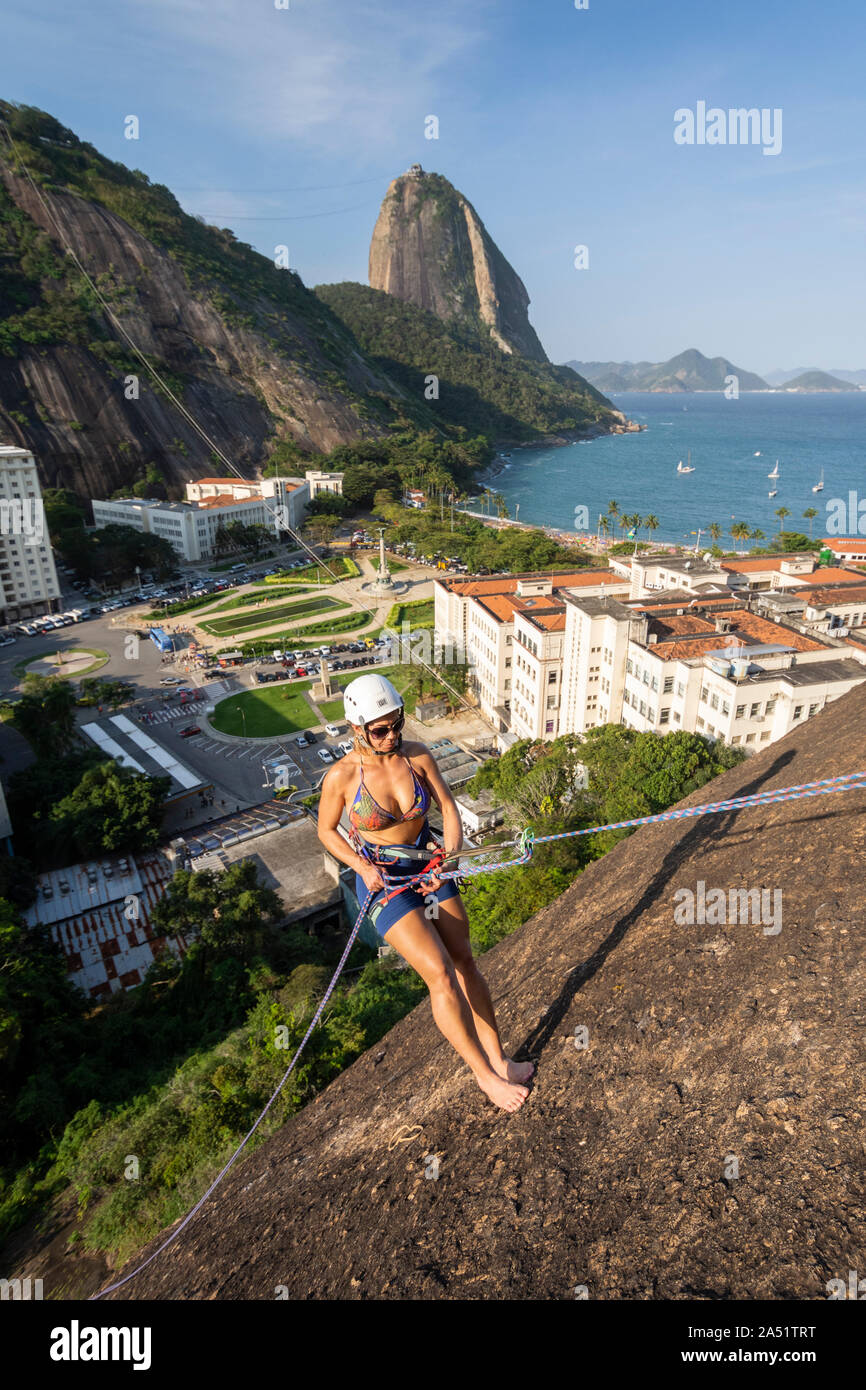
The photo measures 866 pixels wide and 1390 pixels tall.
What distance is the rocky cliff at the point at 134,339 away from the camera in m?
84.0

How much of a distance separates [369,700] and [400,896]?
4.94 ft

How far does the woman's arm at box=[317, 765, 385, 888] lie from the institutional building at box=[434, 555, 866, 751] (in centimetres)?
2015

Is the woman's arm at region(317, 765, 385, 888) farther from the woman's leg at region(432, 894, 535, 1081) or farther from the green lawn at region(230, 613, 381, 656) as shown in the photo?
the green lawn at region(230, 613, 381, 656)

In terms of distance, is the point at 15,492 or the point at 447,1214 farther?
the point at 15,492

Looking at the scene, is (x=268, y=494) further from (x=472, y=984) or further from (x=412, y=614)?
(x=472, y=984)

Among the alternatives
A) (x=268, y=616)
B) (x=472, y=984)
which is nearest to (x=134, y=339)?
(x=268, y=616)

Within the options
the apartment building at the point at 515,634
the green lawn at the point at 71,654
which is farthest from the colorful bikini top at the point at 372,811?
the green lawn at the point at 71,654

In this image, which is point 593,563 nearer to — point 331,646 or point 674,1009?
point 331,646

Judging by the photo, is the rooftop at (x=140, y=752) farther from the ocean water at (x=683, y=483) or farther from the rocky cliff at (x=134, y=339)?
the ocean water at (x=683, y=483)
